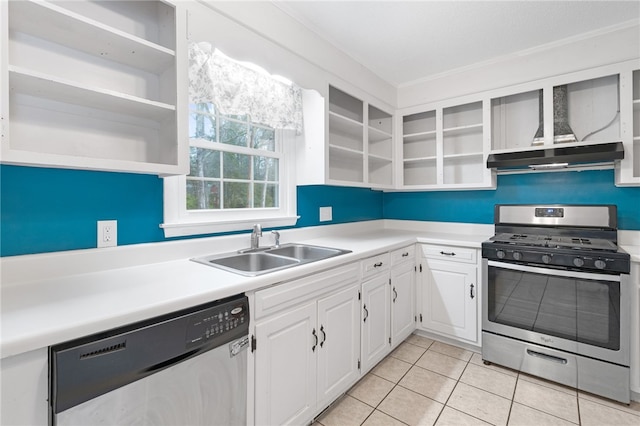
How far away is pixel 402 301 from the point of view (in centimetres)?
252

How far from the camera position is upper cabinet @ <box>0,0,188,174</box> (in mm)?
1124

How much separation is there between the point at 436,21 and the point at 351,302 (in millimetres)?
2002

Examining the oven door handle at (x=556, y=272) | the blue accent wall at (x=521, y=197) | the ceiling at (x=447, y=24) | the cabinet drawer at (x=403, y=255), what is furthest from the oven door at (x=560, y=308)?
the ceiling at (x=447, y=24)

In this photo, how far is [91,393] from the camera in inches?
34.2

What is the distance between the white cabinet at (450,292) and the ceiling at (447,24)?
166 cm

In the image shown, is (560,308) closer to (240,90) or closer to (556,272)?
(556,272)

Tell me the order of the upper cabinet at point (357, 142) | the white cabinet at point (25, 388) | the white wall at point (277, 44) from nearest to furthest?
the white cabinet at point (25, 388)
the white wall at point (277, 44)
the upper cabinet at point (357, 142)

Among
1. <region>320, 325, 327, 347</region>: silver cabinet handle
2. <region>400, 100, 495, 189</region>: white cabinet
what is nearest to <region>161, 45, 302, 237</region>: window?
<region>320, 325, 327, 347</region>: silver cabinet handle

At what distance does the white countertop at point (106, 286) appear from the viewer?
840mm

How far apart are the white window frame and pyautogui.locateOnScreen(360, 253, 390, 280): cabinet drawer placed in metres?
0.68

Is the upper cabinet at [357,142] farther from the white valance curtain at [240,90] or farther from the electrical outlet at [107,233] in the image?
the electrical outlet at [107,233]

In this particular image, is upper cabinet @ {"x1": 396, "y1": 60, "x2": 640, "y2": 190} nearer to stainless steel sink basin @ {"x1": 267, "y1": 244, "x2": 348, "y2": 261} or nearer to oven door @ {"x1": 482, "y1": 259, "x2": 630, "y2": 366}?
oven door @ {"x1": 482, "y1": 259, "x2": 630, "y2": 366}

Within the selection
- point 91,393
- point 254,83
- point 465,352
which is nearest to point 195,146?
point 254,83

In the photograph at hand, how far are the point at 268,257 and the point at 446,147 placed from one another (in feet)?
7.44
